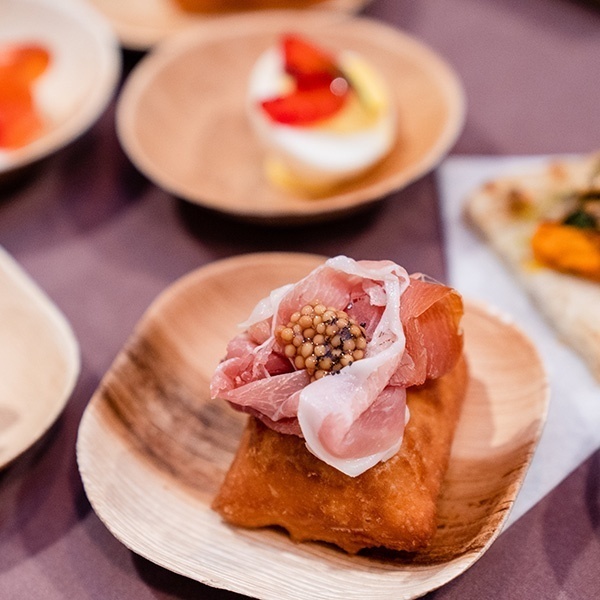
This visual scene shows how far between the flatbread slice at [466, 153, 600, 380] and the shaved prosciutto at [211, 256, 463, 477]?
0.45 meters

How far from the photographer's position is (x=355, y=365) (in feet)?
3.60

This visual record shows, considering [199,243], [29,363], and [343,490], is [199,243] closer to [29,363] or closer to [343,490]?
[29,363]

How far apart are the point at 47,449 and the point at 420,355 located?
82cm

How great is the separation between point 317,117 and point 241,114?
44cm

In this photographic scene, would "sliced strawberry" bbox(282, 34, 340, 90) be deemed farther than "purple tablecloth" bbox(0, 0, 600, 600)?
Yes

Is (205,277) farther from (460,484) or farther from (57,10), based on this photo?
(57,10)

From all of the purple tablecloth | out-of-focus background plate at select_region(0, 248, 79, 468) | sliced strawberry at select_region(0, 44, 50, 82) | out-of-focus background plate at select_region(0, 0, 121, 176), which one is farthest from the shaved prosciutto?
sliced strawberry at select_region(0, 44, 50, 82)

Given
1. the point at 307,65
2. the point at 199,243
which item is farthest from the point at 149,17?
the point at 199,243

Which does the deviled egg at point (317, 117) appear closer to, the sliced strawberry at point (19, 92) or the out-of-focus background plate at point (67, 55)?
the out-of-focus background plate at point (67, 55)

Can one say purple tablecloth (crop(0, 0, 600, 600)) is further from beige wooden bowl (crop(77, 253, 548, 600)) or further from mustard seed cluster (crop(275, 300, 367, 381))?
mustard seed cluster (crop(275, 300, 367, 381))

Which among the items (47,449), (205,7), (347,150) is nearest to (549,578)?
(47,449)

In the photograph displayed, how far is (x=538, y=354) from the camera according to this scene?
1383mm

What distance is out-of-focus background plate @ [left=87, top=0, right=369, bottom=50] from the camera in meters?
2.48

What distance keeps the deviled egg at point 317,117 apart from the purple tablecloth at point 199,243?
16 cm
